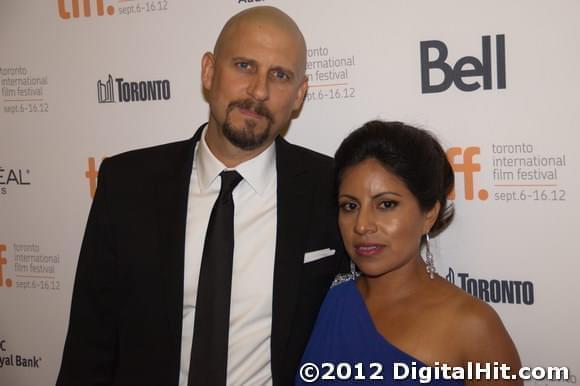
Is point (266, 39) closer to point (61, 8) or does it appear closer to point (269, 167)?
point (269, 167)

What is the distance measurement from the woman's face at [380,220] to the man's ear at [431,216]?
21 millimetres

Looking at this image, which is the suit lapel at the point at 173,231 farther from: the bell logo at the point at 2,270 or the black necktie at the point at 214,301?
the bell logo at the point at 2,270

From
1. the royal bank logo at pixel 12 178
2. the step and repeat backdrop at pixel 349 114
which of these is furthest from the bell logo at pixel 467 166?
the royal bank logo at pixel 12 178

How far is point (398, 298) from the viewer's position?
172cm

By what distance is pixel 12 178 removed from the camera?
265 cm

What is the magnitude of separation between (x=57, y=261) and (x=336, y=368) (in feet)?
4.84

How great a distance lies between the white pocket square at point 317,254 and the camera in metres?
1.79

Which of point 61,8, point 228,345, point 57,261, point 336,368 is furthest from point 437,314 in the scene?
point 61,8

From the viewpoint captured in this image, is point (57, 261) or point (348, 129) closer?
point (348, 129)

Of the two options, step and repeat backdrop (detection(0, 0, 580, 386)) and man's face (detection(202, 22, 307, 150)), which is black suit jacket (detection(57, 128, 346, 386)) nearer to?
man's face (detection(202, 22, 307, 150))

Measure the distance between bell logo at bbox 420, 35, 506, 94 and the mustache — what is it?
2.04ft

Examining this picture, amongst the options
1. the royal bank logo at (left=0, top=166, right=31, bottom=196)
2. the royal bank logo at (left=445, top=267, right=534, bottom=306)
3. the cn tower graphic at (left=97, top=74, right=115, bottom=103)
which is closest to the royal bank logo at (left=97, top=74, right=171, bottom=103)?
the cn tower graphic at (left=97, top=74, right=115, bottom=103)

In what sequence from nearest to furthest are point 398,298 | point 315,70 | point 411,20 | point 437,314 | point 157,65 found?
point 437,314 < point 398,298 < point 411,20 < point 315,70 < point 157,65

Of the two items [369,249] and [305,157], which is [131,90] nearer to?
[305,157]
